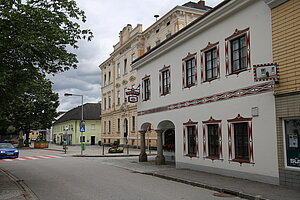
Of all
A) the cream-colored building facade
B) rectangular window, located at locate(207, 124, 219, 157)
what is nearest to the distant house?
the cream-colored building facade

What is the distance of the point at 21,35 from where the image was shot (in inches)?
409

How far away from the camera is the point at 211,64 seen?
47.1 ft

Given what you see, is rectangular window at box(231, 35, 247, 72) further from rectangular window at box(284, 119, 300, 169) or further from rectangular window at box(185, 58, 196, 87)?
rectangular window at box(284, 119, 300, 169)

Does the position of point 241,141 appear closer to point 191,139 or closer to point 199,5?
point 191,139

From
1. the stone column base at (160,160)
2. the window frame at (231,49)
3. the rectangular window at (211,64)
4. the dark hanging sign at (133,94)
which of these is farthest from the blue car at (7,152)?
the window frame at (231,49)

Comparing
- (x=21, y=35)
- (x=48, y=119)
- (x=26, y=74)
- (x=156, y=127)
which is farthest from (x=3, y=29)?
(x=48, y=119)

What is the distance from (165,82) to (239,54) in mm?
6673

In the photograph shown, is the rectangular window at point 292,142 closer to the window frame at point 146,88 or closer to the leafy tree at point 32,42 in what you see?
the leafy tree at point 32,42

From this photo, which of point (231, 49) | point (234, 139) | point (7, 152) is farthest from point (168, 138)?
point (7, 152)

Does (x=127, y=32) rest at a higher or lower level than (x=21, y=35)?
higher

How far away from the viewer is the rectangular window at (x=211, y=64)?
1409 cm

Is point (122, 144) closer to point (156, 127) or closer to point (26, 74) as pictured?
point (156, 127)

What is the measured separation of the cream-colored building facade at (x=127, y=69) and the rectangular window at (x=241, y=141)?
66.1 feet

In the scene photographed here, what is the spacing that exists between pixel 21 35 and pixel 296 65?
8920mm
